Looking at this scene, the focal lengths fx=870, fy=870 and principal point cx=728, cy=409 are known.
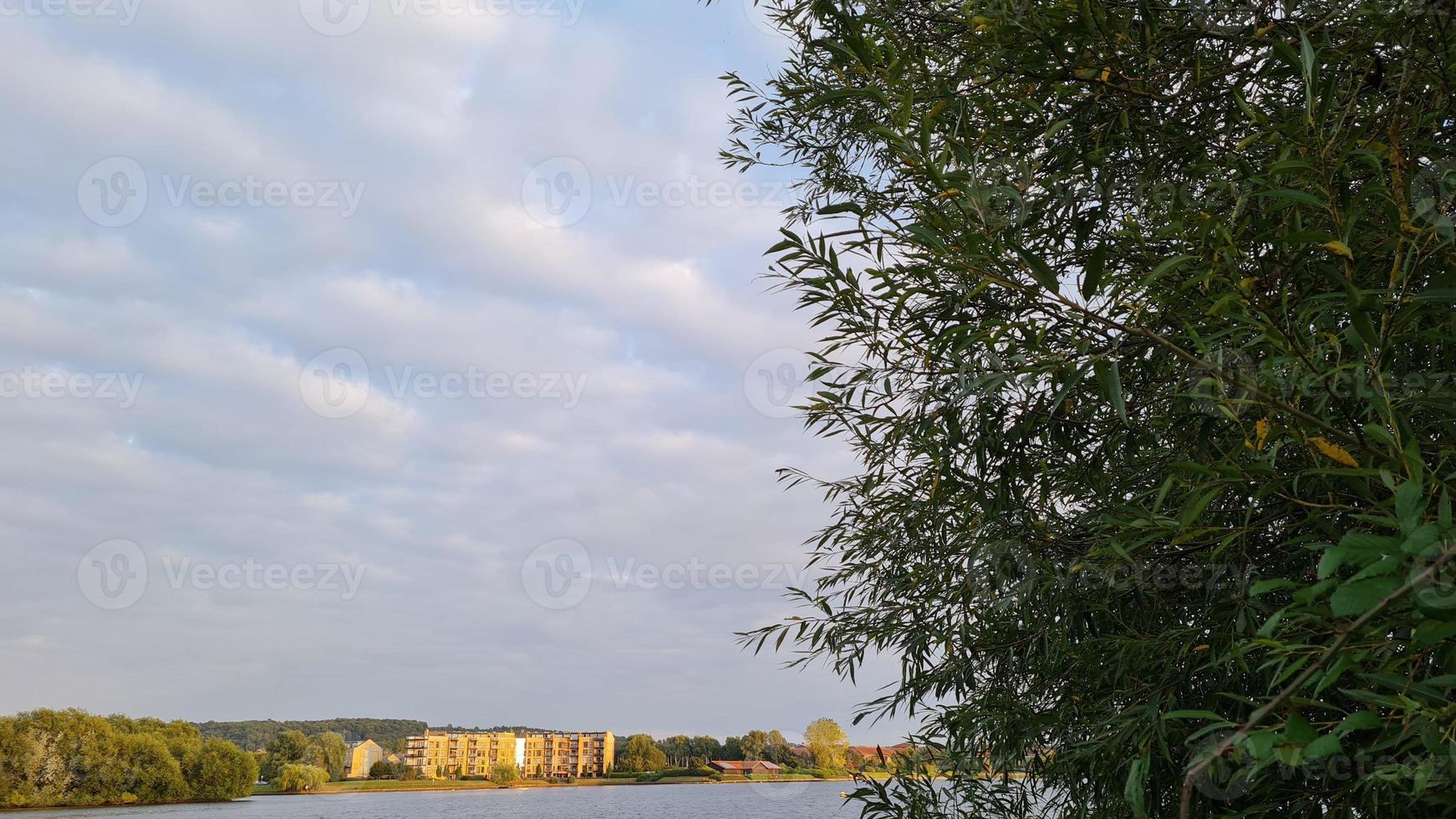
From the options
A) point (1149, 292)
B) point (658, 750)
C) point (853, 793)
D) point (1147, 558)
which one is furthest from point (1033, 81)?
point (658, 750)

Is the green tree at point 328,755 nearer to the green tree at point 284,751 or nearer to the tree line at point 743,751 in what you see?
the green tree at point 284,751

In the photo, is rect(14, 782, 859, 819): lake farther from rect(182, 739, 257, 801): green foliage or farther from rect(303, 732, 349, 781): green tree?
rect(303, 732, 349, 781): green tree

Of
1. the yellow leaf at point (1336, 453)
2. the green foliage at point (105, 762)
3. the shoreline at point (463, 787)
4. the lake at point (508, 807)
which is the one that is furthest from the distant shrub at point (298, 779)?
the yellow leaf at point (1336, 453)

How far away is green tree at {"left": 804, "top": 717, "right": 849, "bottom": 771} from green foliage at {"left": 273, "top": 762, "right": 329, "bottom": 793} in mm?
76802

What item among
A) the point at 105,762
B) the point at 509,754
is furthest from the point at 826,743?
the point at 509,754

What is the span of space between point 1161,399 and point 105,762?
63796 mm

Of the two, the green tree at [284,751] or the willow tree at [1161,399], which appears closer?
the willow tree at [1161,399]

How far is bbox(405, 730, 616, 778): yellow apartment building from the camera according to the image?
95.4 metres

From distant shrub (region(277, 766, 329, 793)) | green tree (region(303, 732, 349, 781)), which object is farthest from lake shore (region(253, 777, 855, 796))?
green tree (region(303, 732, 349, 781))

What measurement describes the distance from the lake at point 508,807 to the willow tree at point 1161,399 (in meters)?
37.0

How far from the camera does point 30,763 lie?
4781 cm

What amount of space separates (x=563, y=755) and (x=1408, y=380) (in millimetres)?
113689

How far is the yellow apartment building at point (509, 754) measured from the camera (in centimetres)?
9544

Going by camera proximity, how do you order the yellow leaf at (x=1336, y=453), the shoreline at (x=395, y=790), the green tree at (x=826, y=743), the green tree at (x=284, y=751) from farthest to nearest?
the green tree at (x=284, y=751), the shoreline at (x=395, y=790), the green tree at (x=826, y=743), the yellow leaf at (x=1336, y=453)
